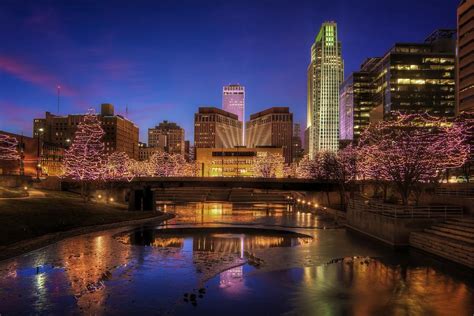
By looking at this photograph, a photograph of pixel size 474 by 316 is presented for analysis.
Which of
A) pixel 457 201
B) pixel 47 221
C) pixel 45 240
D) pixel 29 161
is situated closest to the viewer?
pixel 45 240

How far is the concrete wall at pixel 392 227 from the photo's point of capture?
41.3 meters

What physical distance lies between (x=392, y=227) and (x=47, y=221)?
36460 millimetres

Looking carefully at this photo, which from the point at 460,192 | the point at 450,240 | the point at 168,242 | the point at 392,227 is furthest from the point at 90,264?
the point at 460,192

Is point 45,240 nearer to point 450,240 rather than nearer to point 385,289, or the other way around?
point 385,289

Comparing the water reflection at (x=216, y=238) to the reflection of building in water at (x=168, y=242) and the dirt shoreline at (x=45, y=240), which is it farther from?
the dirt shoreline at (x=45, y=240)

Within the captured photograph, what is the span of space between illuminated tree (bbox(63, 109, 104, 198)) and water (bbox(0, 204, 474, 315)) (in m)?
36.7

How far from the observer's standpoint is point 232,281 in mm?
27547

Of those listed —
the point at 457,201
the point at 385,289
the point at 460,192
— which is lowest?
the point at 385,289

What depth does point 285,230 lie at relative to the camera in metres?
58.6

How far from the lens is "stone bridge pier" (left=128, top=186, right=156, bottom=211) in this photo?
270ft

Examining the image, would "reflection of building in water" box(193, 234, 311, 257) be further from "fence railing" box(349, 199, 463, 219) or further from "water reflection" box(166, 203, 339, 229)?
"water reflection" box(166, 203, 339, 229)

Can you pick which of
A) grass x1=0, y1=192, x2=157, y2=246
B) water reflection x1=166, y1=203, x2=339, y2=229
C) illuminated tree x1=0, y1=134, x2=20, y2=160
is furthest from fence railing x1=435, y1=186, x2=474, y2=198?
illuminated tree x1=0, y1=134, x2=20, y2=160

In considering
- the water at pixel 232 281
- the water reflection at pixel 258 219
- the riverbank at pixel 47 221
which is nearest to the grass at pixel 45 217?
the riverbank at pixel 47 221

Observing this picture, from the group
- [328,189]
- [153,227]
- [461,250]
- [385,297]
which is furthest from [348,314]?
[328,189]
